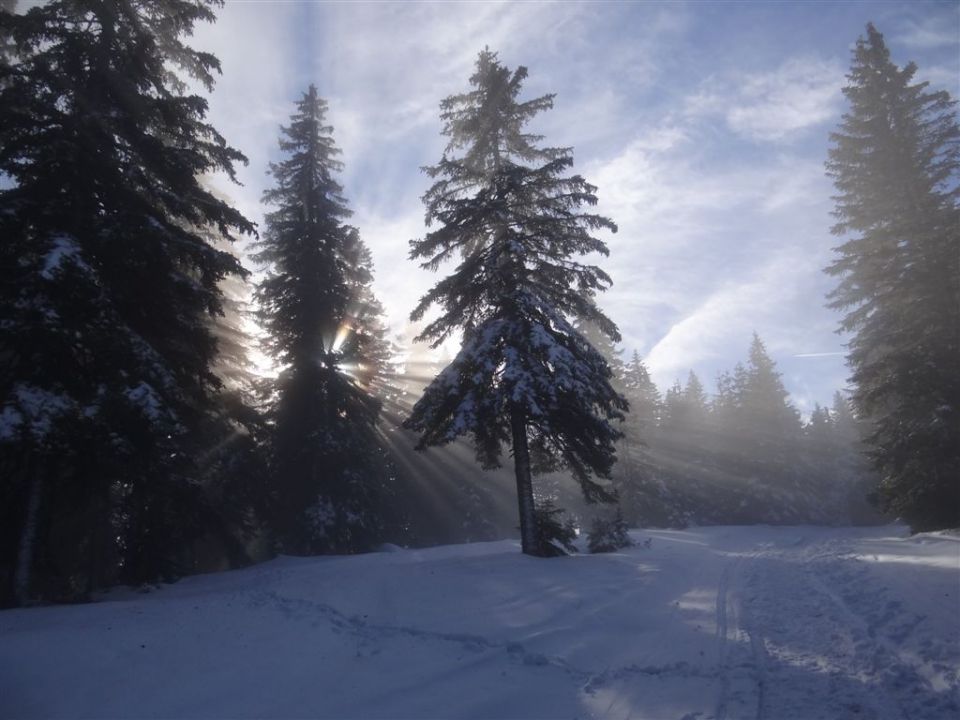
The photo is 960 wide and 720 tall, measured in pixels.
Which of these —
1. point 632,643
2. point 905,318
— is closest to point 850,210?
point 905,318

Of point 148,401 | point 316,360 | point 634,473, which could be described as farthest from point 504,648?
point 634,473

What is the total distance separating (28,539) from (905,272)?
2645 cm

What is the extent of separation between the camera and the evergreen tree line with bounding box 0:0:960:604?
9656mm

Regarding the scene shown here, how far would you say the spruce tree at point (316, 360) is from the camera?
20.5 metres

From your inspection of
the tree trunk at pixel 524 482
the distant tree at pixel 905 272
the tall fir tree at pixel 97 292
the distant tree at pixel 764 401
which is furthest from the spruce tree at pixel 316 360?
the distant tree at pixel 764 401

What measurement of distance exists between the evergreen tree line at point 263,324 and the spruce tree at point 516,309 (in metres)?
0.08

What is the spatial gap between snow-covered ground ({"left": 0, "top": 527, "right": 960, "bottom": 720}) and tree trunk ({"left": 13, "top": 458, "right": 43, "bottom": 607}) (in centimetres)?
103

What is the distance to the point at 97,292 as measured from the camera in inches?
378

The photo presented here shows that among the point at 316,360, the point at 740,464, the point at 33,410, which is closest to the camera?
the point at 33,410

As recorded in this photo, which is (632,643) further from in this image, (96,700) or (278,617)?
(96,700)

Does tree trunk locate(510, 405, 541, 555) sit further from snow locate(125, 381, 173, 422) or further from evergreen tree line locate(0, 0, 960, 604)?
snow locate(125, 381, 173, 422)

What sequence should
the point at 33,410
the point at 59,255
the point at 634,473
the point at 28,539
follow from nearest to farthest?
1. the point at 33,410
2. the point at 59,255
3. the point at 28,539
4. the point at 634,473

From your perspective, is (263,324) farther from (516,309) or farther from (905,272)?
(905,272)

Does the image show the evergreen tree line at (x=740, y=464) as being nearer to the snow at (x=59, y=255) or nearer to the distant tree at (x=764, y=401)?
the distant tree at (x=764, y=401)
